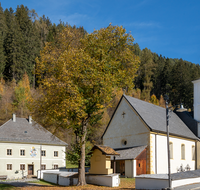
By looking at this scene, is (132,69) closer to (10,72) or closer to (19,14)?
(10,72)

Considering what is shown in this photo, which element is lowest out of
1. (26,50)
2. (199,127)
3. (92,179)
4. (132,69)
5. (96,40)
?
(92,179)

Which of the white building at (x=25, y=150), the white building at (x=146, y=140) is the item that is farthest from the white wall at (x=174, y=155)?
the white building at (x=25, y=150)

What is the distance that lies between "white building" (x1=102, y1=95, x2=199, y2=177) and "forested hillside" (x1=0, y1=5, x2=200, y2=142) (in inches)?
899

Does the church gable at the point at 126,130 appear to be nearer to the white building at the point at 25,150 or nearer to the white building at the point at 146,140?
the white building at the point at 146,140

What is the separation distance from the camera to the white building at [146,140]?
2763 centimetres

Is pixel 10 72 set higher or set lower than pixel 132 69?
higher

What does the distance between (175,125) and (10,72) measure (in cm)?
5444

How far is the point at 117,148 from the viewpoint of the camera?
32.2m

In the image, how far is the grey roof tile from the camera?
30031 mm

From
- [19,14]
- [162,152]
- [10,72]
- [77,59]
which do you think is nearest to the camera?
[77,59]

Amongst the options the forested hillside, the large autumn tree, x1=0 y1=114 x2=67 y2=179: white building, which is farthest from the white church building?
the forested hillside

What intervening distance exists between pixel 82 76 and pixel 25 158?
87.3 feet

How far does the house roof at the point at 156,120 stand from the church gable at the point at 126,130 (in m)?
0.60

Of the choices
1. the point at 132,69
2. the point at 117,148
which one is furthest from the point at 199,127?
the point at 132,69
